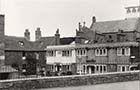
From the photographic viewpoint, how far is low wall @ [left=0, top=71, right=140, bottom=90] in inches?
1175

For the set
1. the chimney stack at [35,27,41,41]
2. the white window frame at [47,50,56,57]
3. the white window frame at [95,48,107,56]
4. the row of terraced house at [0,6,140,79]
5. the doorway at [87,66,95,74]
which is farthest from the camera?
the chimney stack at [35,27,41,41]

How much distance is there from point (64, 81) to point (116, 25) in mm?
34392

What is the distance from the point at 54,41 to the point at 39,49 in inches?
131

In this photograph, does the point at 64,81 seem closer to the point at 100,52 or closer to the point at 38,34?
the point at 100,52

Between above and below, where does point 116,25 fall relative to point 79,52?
above

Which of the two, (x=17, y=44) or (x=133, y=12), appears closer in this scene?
(x=17, y=44)

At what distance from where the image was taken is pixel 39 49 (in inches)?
2514

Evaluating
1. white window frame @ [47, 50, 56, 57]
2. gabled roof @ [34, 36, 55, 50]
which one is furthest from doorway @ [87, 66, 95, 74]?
gabled roof @ [34, 36, 55, 50]

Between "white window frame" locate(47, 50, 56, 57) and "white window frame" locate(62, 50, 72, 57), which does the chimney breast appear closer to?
"white window frame" locate(47, 50, 56, 57)

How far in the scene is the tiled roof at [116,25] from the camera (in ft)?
209

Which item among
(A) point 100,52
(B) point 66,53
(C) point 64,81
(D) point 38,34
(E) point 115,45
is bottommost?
(C) point 64,81

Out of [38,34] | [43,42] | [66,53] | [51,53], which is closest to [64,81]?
[66,53]

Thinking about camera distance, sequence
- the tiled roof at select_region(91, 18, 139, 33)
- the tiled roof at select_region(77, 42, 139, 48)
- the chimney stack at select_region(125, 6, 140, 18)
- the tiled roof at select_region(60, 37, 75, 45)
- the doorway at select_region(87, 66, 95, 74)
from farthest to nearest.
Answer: the chimney stack at select_region(125, 6, 140, 18), the tiled roof at select_region(60, 37, 75, 45), the tiled roof at select_region(91, 18, 139, 33), the doorway at select_region(87, 66, 95, 74), the tiled roof at select_region(77, 42, 139, 48)

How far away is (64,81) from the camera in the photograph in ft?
111
